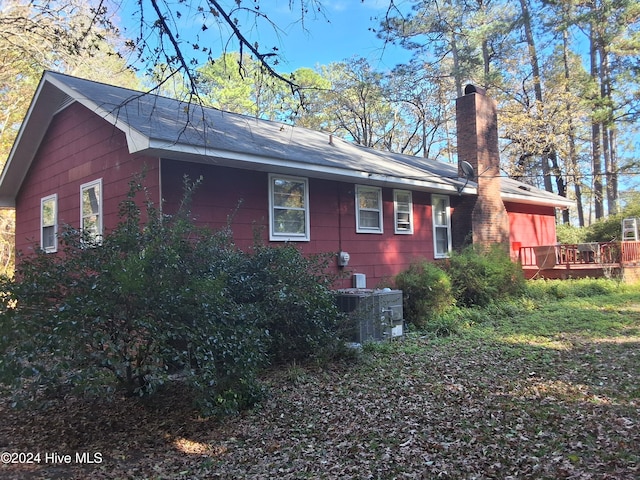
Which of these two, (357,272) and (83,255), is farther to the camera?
(357,272)

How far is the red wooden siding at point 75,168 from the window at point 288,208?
92.1 inches

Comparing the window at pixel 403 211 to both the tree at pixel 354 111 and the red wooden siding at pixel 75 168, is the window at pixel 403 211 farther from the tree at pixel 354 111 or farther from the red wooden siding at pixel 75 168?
the tree at pixel 354 111

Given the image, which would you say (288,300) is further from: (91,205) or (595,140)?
(595,140)

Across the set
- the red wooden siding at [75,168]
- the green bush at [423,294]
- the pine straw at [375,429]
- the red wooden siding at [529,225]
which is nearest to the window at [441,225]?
the green bush at [423,294]

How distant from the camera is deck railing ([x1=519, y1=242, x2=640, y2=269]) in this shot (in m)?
14.5

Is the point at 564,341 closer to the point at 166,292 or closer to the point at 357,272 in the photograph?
the point at 357,272

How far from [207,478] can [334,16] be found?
442cm

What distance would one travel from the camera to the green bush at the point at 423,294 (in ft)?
30.0

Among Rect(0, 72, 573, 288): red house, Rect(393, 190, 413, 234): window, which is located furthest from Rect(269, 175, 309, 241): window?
Rect(393, 190, 413, 234): window

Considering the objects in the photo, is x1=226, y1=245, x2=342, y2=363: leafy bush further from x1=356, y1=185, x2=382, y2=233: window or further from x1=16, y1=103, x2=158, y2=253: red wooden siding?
x1=356, y1=185, x2=382, y2=233: window

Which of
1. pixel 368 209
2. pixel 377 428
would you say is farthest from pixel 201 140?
pixel 377 428

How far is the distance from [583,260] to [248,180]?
1318 centimetres

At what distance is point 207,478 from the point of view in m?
3.54

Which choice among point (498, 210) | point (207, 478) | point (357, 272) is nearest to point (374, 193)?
point (357, 272)
